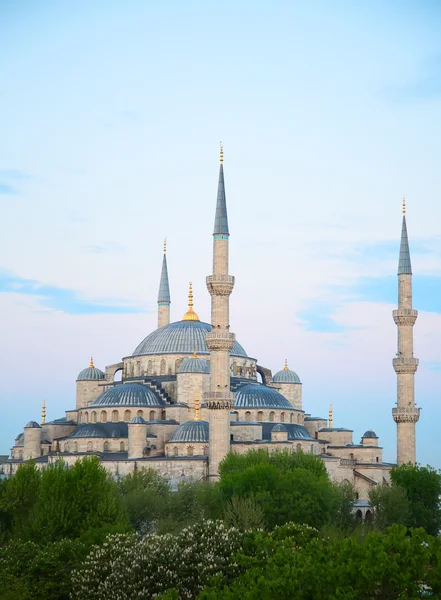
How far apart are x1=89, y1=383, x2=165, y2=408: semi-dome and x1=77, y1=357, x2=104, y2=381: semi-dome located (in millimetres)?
5381

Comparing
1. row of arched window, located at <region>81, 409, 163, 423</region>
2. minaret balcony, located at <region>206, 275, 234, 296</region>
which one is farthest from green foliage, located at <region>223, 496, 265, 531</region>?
row of arched window, located at <region>81, 409, 163, 423</region>

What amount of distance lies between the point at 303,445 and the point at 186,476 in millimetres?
6970

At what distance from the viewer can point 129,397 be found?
63812 mm

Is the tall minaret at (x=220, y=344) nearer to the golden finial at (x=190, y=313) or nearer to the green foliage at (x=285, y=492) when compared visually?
the green foliage at (x=285, y=492)

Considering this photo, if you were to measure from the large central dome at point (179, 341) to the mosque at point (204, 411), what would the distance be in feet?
0.26

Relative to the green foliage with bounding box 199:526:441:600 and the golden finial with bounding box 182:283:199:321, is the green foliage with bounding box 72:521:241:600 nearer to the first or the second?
the green foliage with bounding box 199:526:441:600

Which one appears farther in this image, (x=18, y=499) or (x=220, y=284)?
(x=220, y=284)

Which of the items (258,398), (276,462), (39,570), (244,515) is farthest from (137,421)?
(39,570)

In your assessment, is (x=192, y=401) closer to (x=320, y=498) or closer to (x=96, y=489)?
(x=320, y=498)

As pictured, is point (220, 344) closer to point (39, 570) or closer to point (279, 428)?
point (279, 428)

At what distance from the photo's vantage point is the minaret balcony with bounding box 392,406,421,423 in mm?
58688

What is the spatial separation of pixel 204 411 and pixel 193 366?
262 centimetres

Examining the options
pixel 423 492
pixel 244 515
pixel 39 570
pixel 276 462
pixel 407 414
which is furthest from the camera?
pixel 407 414

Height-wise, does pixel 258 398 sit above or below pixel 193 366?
below
